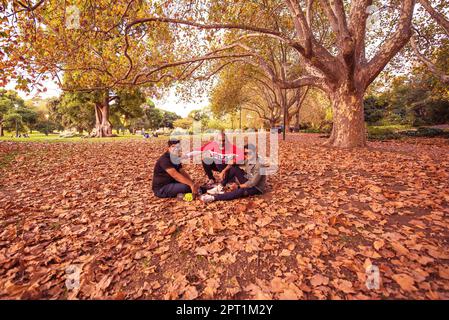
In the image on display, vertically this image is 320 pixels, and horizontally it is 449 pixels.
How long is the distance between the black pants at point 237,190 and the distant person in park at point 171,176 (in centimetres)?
76

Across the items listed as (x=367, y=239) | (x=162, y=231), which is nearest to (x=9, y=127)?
(x=162, y=231)

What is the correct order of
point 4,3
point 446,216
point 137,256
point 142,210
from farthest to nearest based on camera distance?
point 142,210, point 4,3, point 446,216, point 137,256

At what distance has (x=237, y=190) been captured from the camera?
5.45m

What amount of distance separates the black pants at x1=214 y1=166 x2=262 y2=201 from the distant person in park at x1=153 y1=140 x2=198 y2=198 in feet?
2.49

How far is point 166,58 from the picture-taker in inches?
476

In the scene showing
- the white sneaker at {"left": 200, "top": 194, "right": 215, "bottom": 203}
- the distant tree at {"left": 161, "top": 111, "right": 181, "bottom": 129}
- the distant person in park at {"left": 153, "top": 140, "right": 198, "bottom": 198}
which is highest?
the distant tree at {"left": 161, "top": 111, "right": 181, "bottom": 129}

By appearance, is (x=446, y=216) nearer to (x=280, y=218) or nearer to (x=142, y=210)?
(x=280, y=218)

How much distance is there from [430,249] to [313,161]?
19.8 feet

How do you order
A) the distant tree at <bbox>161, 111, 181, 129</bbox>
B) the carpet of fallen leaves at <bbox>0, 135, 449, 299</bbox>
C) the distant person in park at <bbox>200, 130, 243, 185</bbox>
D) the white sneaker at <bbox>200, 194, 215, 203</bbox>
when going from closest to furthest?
1. the carpet of fallen leaves at <bbox>0, 135, 449, 299</bbox>
2. the white sneaker at <bbox>200, 194, 215, 203</bbox>
3. the distant person in park at <bbox>200, 130, 243, 185</bbox>
4. the distant tree at <bbox>161, 111, 181, 129</bbox>

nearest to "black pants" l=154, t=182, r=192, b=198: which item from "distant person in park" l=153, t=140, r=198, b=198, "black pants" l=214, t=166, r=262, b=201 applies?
"distant person in park" l=153, t=140, r=198, b=198

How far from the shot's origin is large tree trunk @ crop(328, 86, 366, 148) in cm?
1043

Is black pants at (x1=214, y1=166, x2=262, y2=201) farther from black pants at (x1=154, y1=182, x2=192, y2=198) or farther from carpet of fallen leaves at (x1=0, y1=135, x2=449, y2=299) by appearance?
black pants at (x1=154, y1=182, x2=192, y2=198)

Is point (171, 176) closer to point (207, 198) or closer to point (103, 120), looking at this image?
point (207, 198)

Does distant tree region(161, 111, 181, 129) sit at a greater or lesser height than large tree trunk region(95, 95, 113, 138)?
greater
